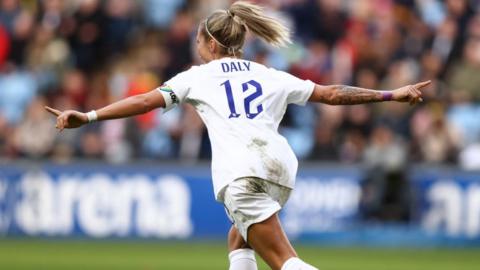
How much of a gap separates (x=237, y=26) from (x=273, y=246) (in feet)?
4.67

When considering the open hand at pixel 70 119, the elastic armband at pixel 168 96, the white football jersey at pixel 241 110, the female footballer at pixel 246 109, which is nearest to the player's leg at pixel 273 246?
the female footballer at pixel 246 109

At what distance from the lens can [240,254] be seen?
8.06 metres

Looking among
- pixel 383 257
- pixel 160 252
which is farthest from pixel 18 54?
pixel 383 257

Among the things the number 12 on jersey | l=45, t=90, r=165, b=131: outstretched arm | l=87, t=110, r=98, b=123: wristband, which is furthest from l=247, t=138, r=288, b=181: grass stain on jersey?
l=87, t=110, r=98, b=123: wristband

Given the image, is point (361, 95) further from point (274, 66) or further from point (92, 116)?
point (274, 66)

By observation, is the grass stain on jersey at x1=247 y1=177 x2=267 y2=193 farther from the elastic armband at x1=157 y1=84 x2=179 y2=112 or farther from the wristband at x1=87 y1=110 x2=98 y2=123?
the wristband at x1=87 y1=110 x2=98 y2=123

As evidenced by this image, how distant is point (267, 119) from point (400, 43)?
39.1ft

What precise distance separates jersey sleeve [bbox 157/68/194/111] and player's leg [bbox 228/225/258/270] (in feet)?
3.49

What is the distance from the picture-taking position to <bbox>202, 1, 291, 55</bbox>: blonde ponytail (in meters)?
7.62

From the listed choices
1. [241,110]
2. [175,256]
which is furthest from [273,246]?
[175,256]

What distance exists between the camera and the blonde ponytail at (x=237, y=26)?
7.62 metres

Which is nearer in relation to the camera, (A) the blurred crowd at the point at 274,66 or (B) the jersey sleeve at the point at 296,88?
(B) the jersey sleeve at the point at 296,88

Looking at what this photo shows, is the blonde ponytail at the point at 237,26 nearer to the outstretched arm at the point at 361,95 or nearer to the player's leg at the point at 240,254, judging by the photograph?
the outstretched arm at the point at 361,95

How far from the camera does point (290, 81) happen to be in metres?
7.64
